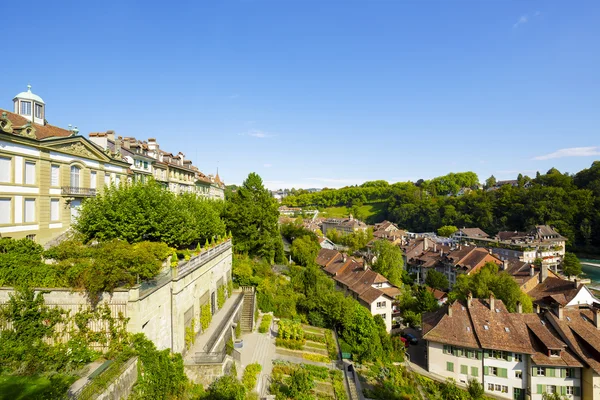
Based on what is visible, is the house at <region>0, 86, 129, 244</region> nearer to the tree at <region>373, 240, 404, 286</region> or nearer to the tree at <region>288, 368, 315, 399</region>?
the tree at <region>288, 368, 315, 399</region>

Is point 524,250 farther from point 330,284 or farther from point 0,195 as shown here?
point 0,195

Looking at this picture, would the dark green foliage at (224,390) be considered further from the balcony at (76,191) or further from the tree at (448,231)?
the tree at (448,231)

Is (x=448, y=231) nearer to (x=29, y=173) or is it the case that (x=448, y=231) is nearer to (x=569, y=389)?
(x=569, y=389)

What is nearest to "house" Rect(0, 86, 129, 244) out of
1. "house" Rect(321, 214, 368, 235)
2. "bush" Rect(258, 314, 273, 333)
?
"bush" Rect(258, 314, 273, 333)

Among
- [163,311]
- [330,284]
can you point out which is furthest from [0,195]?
[330,284]

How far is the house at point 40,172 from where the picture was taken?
1745cm

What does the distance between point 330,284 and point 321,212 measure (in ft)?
387

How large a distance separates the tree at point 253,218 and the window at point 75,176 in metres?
13.0

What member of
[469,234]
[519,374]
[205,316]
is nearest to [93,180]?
[205,316]

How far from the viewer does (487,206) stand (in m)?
104

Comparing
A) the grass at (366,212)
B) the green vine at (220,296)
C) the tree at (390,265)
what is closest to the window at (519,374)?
the tree at (390,265)

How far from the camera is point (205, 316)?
17.3m

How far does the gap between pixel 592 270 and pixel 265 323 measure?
77.5 metres

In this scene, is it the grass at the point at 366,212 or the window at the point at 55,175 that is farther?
the grass at the point at 366,212
